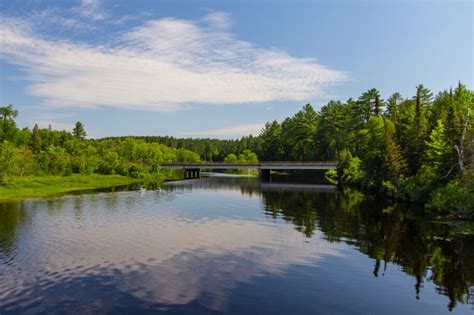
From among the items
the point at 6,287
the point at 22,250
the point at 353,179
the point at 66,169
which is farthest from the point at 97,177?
the point at 6,287

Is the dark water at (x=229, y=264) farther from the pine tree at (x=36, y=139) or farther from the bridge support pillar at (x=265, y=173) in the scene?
the pine tree at (x=36, y=139)

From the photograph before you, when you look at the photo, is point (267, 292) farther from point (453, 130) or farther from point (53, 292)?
point (453, 130)

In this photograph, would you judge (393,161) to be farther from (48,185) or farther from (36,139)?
(36,139)

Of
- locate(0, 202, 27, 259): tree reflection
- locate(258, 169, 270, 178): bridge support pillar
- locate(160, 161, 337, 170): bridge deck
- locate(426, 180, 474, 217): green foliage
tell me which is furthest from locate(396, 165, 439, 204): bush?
locate(258, 169, 270, 178): bridge support pillar

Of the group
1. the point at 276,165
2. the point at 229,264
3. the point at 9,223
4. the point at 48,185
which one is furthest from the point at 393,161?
the point at 48,185

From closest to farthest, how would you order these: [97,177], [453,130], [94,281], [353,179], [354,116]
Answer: [94,281] → [453,130] → [353,179] → [97,177] → [354,116]

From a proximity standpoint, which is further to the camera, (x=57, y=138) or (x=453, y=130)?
(x=57, y=138)

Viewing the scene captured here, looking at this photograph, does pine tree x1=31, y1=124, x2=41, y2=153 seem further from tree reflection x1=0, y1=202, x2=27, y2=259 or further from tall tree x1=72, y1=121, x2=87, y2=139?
tree reflection x1=0, y1=202, x2=27, y2=259

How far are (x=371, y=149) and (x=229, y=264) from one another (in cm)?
5849

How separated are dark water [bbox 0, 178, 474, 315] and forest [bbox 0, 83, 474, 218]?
33.7 feet

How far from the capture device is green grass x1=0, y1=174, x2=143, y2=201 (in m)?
61.0

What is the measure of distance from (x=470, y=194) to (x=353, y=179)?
4996 cm

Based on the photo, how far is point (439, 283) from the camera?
21.7 metres

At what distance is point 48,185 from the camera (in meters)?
73.4
